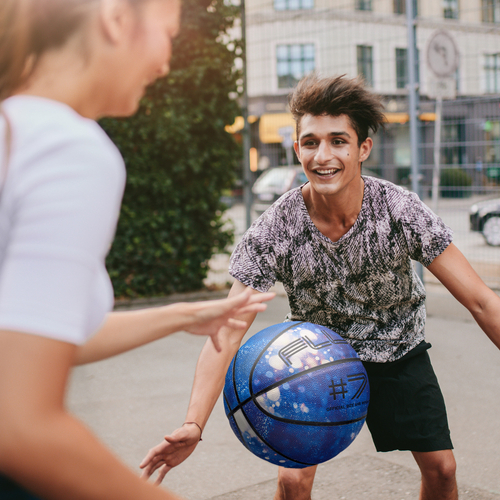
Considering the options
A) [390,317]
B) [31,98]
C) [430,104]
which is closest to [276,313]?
[430,104]

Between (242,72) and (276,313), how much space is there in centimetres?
327

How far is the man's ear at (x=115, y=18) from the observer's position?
90cm

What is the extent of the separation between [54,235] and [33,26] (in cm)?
33

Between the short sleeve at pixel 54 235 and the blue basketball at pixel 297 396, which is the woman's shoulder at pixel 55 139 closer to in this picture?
the short sleeve at pixel 54 235

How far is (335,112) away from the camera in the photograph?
2730mm

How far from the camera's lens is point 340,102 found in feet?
8.88

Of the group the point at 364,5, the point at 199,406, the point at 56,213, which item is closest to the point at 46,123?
the point at 56,213

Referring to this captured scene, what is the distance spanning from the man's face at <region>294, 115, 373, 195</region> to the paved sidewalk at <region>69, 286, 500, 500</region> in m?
1.71

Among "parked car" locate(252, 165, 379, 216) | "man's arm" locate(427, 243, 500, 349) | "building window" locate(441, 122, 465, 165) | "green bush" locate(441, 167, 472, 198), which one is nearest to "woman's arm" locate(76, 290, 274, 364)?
"man's arm" locate(427, 243, 500, 349)

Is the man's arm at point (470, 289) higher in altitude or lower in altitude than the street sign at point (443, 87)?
lower

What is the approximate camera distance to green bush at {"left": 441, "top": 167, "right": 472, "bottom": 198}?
7.34 m

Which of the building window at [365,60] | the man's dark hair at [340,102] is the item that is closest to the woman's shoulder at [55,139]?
the man's dark hair at [340,102]

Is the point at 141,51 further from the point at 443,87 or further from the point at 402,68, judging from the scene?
the point at 402,68

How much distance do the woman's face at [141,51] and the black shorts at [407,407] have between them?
1.94m
